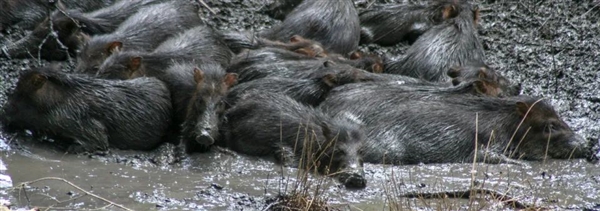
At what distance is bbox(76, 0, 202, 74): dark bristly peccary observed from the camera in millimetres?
9000

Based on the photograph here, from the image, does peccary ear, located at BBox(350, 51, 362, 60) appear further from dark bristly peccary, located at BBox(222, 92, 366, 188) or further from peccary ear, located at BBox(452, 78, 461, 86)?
dark bristly peccary, located at BBox(222, 92, 366, 188)

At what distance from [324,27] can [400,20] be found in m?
0.85

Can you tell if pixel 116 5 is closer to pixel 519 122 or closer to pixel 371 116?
pixel 371 116

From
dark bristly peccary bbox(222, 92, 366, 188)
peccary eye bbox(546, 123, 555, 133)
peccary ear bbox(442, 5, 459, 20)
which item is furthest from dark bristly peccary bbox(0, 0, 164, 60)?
peccary eye bbox(546, 123, 555, 133)

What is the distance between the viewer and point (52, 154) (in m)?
7.74

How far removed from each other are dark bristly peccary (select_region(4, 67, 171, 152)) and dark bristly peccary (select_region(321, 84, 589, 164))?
1.31 metres

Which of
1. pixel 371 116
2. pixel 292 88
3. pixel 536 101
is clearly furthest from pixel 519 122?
pixel 292 88

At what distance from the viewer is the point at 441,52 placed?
9.70m

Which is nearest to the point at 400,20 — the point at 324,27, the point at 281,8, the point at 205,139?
the point at 324,27

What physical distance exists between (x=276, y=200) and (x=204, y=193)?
1.78 feet

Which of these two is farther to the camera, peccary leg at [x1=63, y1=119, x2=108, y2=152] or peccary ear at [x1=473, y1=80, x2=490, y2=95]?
peccary ear at [x1=473, y1=80, x2=490, y2=95]

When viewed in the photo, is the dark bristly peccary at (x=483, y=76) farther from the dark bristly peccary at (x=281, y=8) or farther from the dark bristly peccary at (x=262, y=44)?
the dark bristly peccary at (x=281, y=8)

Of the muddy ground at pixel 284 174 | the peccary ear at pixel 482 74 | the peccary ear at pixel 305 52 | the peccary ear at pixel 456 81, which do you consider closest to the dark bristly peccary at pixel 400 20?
the muddy ground at pixel 284 174

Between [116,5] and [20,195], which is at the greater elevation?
[116,5]
